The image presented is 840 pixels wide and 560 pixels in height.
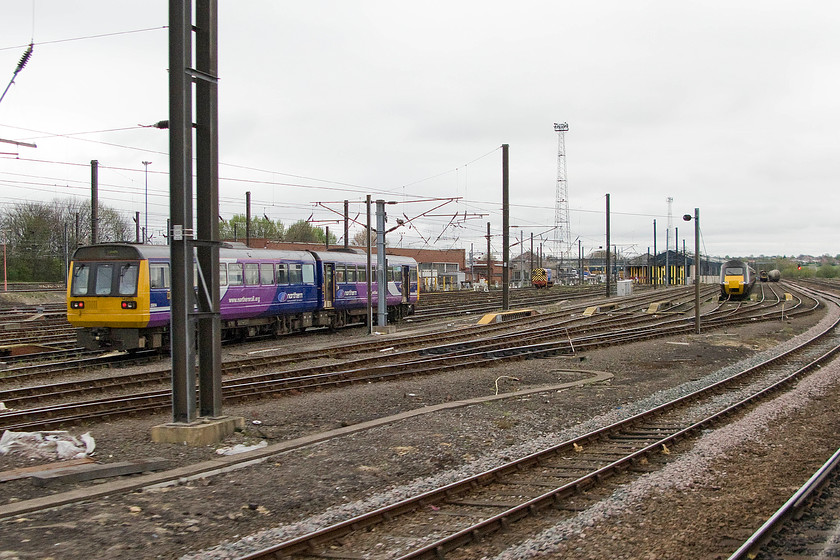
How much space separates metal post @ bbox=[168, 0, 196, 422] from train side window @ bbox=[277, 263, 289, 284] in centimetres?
1565

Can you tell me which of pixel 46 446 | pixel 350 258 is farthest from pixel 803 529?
pixel 350 258

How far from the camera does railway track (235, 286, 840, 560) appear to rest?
6.01 meters

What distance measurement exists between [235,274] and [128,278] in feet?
14.0

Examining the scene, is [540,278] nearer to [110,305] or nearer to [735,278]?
A: [735,278]

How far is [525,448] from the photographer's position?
9.59 meters

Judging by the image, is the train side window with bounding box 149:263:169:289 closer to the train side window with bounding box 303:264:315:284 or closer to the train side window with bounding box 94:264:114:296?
the train side window with bounding box 94:264:114:296

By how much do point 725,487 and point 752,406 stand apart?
5.78m

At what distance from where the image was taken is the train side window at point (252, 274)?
2373cm

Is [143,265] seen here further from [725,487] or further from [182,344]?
[725,487]

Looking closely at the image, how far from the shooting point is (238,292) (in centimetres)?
2322

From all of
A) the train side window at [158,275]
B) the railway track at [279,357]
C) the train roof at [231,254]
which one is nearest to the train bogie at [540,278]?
the train roof at [231,254]

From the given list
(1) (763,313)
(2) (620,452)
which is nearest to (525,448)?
(2) (620,452)

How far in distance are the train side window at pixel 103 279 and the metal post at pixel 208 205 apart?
10.3m

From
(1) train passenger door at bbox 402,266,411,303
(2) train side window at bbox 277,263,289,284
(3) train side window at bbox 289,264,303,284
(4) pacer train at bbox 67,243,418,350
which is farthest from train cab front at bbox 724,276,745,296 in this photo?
(2) train side window at bbox 277,263,289,284
